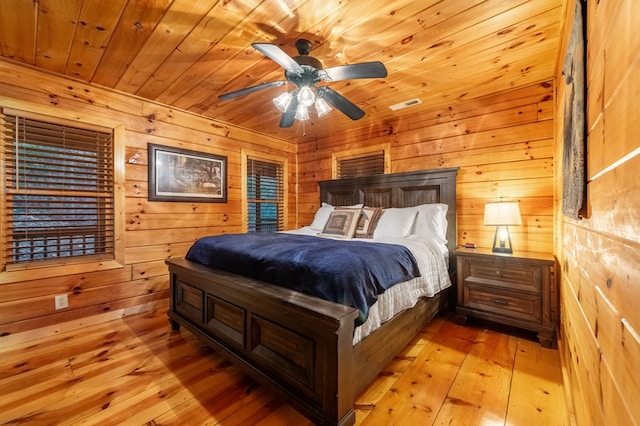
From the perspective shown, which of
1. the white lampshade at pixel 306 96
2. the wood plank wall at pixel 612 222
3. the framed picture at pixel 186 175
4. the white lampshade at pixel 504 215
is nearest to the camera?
the wood plank wall at pixel 612 222

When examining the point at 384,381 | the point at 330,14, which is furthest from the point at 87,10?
the point at 384,381

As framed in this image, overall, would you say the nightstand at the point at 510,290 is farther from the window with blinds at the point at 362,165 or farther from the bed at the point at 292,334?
the window with blinds at the point at 362,165

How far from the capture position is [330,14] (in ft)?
5.46

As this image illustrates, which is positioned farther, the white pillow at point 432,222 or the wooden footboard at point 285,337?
the white pillow at point 432,222

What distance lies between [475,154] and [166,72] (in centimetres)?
314

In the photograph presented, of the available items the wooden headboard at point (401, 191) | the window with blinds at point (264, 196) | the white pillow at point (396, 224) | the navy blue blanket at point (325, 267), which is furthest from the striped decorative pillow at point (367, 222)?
the window with blinds at point (264, 196)

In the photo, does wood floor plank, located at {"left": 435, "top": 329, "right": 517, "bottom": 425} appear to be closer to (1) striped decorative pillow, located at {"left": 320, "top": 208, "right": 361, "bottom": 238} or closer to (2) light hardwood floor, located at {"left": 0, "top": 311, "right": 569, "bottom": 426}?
(2) light hardwood floor, located at {"left": 0, "top": 311, "right": 569, "bottom": 426}

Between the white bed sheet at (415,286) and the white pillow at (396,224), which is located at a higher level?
the white pillow at (396,224)

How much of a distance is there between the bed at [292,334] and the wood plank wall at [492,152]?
3.49 feet

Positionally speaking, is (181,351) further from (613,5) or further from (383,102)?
(383,102)

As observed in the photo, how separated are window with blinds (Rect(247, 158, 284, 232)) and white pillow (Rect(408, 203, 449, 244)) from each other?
7.60ft

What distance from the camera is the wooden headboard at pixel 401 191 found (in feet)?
9.68

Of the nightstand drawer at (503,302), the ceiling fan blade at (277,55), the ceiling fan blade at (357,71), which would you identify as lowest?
the nightstand drawer at (503,302)

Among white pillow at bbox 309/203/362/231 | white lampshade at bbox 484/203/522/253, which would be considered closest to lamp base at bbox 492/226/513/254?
white lampshade at bbox 484/203/522/253
